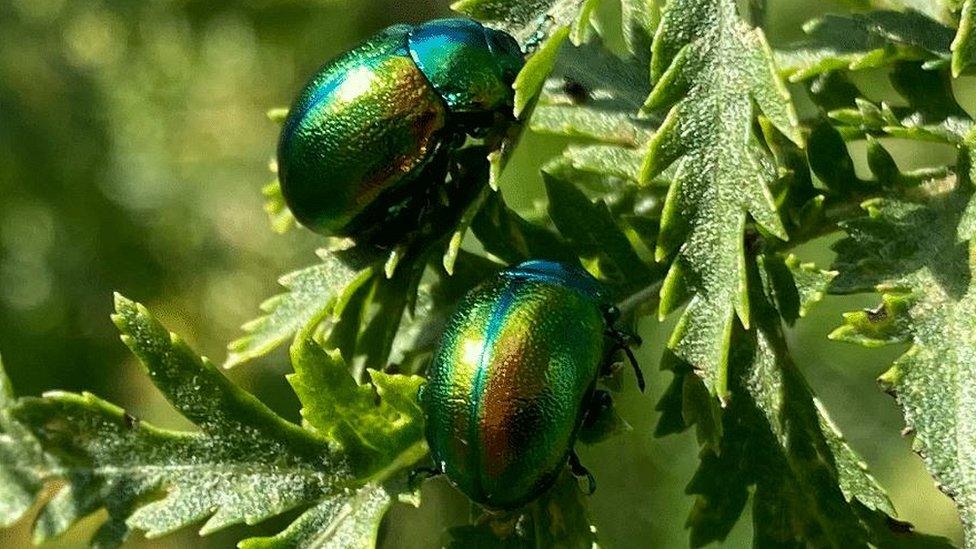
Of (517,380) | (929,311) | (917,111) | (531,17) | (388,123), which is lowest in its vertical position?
(517,380)

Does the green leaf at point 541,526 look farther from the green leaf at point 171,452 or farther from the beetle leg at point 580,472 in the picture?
the green leaf at point 171,452

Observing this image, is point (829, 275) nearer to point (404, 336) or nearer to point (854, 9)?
point (854, 9)

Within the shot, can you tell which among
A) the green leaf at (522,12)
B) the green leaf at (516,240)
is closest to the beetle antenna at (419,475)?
the green leaf at (516,240)

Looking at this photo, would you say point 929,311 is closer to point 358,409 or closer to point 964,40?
point 964,40

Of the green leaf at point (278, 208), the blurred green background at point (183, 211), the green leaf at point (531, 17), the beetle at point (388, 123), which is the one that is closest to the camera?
the green leaf at point (531, 17)

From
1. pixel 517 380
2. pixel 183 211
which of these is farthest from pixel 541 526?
pixel 183 211
